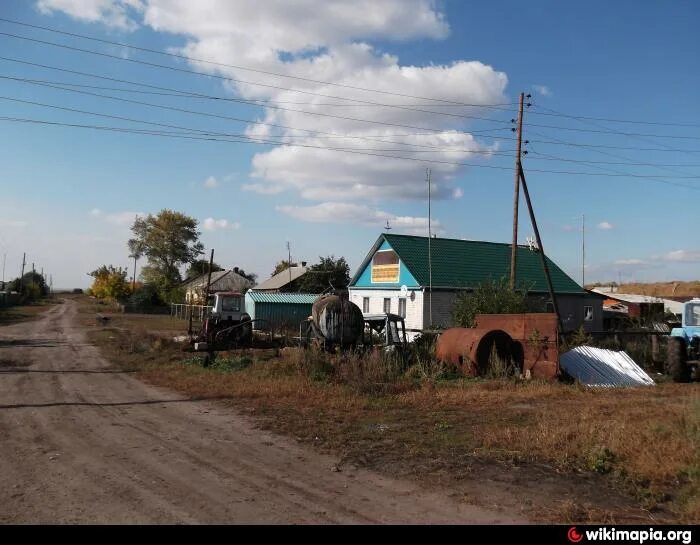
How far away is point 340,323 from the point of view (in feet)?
63.0

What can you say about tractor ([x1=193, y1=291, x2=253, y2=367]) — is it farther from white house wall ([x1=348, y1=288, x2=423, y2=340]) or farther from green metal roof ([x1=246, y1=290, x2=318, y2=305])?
green metal roof ([x1=246, y1=290, x2=318, y2=305])

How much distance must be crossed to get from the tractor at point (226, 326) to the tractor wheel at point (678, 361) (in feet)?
47.3

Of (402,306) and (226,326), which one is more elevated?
(402,306)

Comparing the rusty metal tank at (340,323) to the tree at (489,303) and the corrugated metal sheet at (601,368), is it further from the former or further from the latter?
the corrugated metal sheet at (601,368)

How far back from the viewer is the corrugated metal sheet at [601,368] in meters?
16.2

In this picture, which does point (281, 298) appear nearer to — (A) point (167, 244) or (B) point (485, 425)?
(B) point (485, 425)

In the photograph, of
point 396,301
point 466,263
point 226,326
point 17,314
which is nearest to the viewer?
point 226,326

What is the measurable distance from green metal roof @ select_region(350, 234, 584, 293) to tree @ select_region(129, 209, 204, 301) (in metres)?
66.8

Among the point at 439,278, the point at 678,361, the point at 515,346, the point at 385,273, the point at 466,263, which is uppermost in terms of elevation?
the point at 466,263

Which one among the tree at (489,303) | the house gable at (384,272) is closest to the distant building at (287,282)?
the house gable at (384,272)

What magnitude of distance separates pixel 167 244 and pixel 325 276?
48202mm
